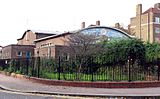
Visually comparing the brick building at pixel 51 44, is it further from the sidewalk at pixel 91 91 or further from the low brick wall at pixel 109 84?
the sidewalk at pixel 91 91

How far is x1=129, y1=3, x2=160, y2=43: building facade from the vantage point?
7456 cm

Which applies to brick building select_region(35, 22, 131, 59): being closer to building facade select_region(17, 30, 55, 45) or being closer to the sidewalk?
building facade select_region(17, 30, 55, 45)

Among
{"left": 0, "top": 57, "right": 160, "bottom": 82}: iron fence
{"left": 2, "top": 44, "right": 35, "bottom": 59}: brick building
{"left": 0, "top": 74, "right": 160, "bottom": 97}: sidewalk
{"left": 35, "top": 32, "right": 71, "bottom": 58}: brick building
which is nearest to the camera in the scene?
{"left": 0, "top": 74, "right": 160, "bottom": 97}: sidewalk

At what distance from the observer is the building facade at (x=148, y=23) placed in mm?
74562

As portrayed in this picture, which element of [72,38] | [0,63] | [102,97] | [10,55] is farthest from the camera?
[10,55]

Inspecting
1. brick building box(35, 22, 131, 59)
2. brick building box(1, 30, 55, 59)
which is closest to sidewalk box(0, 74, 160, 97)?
brick building box(35, 22, 131, 59)

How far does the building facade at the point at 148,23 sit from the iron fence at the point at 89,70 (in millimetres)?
54360

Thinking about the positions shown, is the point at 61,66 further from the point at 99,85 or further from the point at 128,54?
the point at 128,54

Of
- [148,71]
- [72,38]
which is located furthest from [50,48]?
[148,71]

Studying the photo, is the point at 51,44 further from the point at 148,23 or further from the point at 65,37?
the point at 148,23

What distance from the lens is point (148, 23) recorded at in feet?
247

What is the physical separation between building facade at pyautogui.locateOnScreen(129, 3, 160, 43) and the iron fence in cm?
5436

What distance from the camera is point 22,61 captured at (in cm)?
2483

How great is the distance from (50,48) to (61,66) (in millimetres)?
26992
